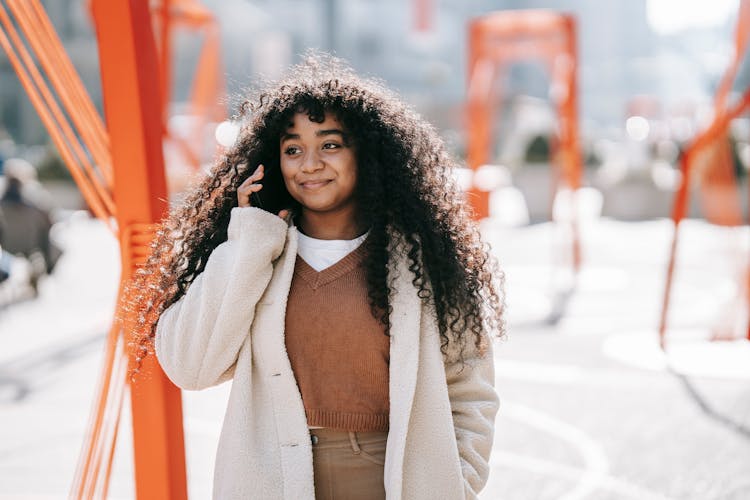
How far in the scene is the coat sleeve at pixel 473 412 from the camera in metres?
2.41

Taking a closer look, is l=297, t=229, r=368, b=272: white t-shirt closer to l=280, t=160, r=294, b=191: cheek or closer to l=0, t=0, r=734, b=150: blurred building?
A: l=280, t=160, r=294, b=191: cheek

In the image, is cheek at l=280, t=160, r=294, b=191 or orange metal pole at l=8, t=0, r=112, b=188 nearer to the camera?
cheek at l=280, t=160, r=294, b=191

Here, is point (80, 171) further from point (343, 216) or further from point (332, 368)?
point (332, 368)

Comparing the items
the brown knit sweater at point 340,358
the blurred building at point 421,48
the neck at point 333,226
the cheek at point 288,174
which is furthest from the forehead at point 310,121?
the blurred building at point 421,48

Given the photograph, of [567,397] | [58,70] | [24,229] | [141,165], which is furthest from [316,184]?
[24,229]

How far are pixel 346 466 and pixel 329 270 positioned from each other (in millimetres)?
492

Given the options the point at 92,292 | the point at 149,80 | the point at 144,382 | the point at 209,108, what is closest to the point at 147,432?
the point at 144,382

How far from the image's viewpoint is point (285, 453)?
2.31 metres

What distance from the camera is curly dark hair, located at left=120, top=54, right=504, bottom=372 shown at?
7.94 feet

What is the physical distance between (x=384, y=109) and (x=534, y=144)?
20496 mm

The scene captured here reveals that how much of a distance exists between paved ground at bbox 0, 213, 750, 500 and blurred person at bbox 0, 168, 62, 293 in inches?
15.6

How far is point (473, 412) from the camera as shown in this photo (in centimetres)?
245

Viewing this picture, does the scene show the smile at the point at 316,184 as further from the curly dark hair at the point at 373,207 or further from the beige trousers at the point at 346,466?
the beige trousers at the point at 346,466

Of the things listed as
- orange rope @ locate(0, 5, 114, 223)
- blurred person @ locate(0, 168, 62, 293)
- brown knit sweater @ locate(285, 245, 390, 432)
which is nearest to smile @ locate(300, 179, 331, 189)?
brown knit sweater @ locate(285, 245, 390, 432)
